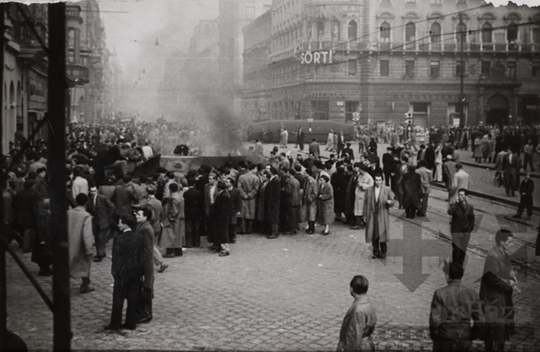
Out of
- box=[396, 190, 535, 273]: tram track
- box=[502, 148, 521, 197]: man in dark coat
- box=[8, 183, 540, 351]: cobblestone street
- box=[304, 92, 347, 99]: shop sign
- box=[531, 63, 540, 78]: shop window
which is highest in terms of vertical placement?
box=[531, 63, 540, 78]: shop window

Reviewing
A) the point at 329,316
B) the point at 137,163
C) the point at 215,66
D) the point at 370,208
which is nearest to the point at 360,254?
the point at 370,208

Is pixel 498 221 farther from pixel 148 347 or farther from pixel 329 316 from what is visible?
pixel 148 347

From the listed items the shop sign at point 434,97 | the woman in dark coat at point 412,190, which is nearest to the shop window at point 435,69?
the shop sign at point 434,97

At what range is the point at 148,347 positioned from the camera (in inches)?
292

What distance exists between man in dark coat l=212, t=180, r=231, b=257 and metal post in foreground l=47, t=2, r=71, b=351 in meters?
6.84

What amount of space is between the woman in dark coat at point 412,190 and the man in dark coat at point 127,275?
10.2 m

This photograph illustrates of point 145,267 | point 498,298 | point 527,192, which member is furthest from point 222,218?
point 527,192

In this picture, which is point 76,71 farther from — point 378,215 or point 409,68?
point 409,68

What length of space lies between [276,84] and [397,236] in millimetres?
40466

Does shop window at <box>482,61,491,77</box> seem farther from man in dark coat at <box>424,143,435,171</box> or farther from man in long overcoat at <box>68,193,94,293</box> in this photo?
man in long overcoat at <box>68,193,94,293</box>

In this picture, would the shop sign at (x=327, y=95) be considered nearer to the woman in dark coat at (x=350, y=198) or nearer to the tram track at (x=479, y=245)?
the tram track at (x=479, y=245)

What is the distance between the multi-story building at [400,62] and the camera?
132 ft

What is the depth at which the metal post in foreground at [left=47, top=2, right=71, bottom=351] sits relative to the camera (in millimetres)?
5359

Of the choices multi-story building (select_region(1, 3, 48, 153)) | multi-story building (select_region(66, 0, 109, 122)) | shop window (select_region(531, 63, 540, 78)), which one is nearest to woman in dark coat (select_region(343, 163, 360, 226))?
multi-story building (select_region(1, 3, 48, 153))
